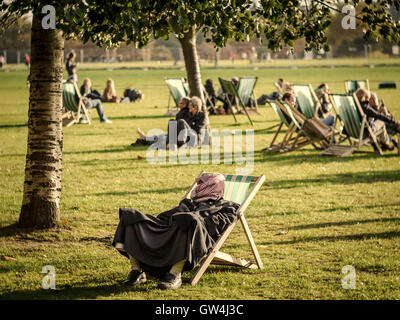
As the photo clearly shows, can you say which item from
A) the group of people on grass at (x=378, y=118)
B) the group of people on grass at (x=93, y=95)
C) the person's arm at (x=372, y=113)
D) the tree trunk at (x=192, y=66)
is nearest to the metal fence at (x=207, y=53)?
the group of people on grass at (x=93, y=95)

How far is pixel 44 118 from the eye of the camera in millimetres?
7422

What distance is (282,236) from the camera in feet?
25.2

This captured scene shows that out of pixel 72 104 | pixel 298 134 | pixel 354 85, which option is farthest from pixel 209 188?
pixel 354 85

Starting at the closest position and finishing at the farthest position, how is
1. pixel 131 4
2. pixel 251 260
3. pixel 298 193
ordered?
pixel 131 4
pixel 251 260
pixel 298 193

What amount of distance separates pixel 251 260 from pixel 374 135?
753cm

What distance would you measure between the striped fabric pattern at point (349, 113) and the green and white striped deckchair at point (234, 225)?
672cm

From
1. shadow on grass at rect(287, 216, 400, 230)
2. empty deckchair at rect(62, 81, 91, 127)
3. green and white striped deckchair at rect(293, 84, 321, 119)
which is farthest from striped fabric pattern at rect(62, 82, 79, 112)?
shadow on grass at rect(287, 216, 400, 230)

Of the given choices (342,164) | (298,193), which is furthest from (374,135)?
(298,193)

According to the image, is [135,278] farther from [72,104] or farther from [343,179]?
[72,104]

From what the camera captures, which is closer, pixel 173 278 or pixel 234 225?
pixel 173 278

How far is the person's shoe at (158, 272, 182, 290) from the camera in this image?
5.61 metres

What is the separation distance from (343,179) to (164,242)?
6.22 meters

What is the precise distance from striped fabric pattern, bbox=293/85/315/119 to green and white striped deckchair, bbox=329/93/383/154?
5.26 ft
